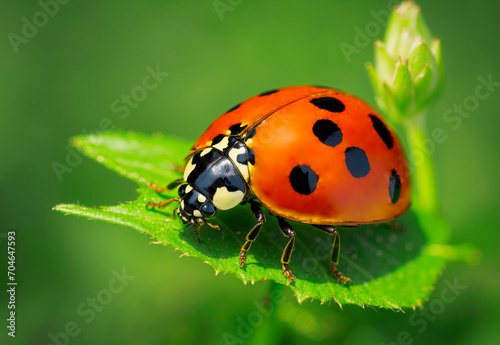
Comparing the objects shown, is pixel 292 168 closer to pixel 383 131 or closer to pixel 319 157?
pixel 319 157

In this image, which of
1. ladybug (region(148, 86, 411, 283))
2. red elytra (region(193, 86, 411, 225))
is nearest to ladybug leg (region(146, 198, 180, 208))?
ladybug (region(148, 86, 411, 283))

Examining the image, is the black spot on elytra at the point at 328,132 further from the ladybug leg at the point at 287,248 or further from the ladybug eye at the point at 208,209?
the ladybug eye at the point at 208,209

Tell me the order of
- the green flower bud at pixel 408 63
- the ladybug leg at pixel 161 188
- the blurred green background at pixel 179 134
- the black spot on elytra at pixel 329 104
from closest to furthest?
the black spot on elytra at pixel 329 104 < the ladybug leg at pixel 161 188 < the green flower bud at pixel 408 63 < the blurred green background at pixel 179 134

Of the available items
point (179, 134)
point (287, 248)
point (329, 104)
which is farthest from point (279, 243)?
point (179, 134)

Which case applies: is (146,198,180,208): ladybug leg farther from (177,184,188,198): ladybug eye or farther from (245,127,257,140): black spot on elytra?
(245,127,257,140): black spot on elytra

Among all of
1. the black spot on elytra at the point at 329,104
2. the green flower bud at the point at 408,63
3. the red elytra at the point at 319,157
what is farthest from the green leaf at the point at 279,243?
the green flower bud at the point at 408,63

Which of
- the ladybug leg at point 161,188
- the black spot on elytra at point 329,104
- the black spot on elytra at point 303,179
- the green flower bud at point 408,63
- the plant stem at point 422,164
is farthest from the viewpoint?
the plant stem at point 422,164

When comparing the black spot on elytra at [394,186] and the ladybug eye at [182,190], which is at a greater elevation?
the black spot on elytra at [394,186]
